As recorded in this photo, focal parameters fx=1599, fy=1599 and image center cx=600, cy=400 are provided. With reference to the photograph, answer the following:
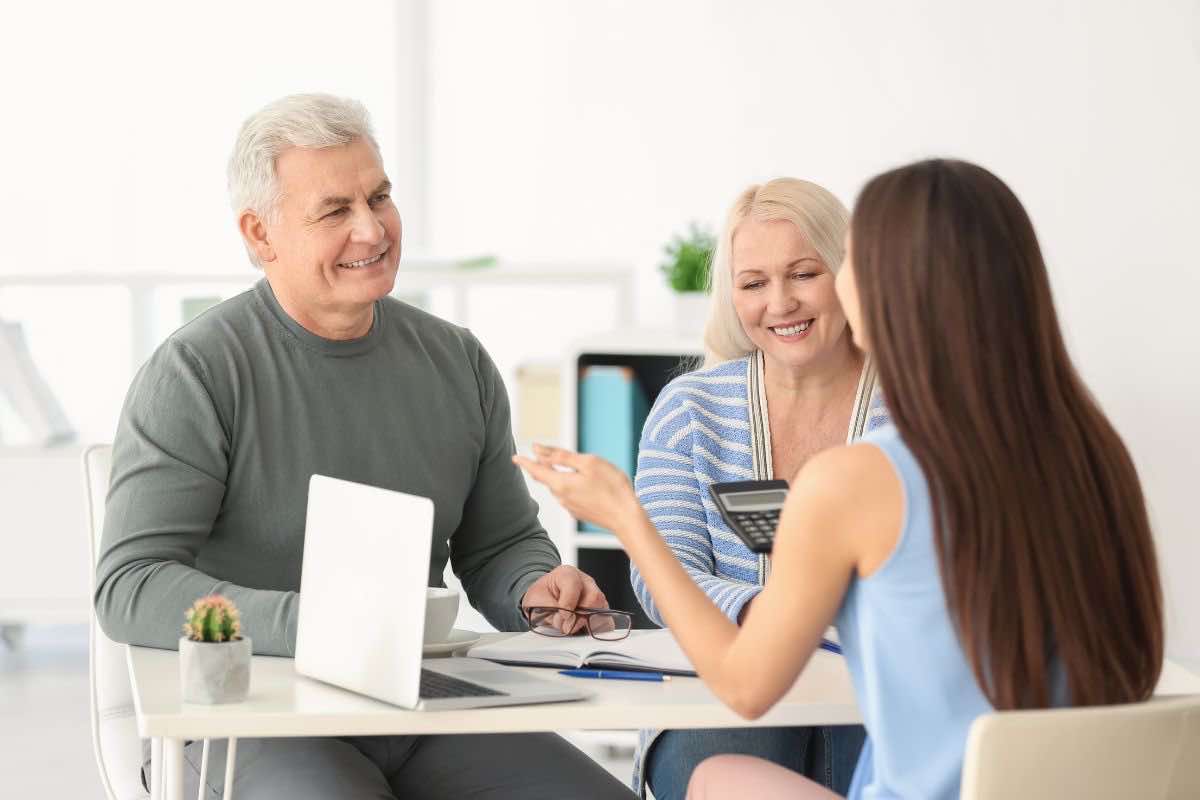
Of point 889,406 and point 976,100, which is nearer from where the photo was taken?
point 889,406

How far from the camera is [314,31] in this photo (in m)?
5.85

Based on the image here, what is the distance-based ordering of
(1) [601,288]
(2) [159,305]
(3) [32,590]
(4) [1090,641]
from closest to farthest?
(4) [1090,641]
(3) [32,590]
(2) [159,305]
(1) [601,288]

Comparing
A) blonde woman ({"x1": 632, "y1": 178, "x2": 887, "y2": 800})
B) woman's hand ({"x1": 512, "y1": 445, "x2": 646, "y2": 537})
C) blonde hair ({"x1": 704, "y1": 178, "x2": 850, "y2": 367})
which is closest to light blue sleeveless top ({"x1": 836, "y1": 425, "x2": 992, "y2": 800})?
woman's hand ({"x1": 512, "y1": 445, "x2": 646, "y2": 537})

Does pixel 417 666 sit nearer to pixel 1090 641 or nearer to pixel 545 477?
pixel 545 477

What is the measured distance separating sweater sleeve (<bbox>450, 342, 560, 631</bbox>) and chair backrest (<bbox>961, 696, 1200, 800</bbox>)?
1.08 meters

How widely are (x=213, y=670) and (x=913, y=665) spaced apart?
0.73m

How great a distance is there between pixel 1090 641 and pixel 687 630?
15.9 inches

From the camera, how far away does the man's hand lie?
2152mm

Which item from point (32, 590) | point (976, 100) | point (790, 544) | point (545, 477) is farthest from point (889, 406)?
point (32, 590)

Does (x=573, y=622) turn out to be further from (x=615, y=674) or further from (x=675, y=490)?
(x=675, y=490)

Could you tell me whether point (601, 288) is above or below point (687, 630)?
above

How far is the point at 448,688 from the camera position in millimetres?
1789

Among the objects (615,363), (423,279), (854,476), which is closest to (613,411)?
(615,363)

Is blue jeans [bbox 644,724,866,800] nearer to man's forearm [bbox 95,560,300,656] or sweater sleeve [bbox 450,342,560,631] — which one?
sweater sleeve [bbox 450,342,560,631]
